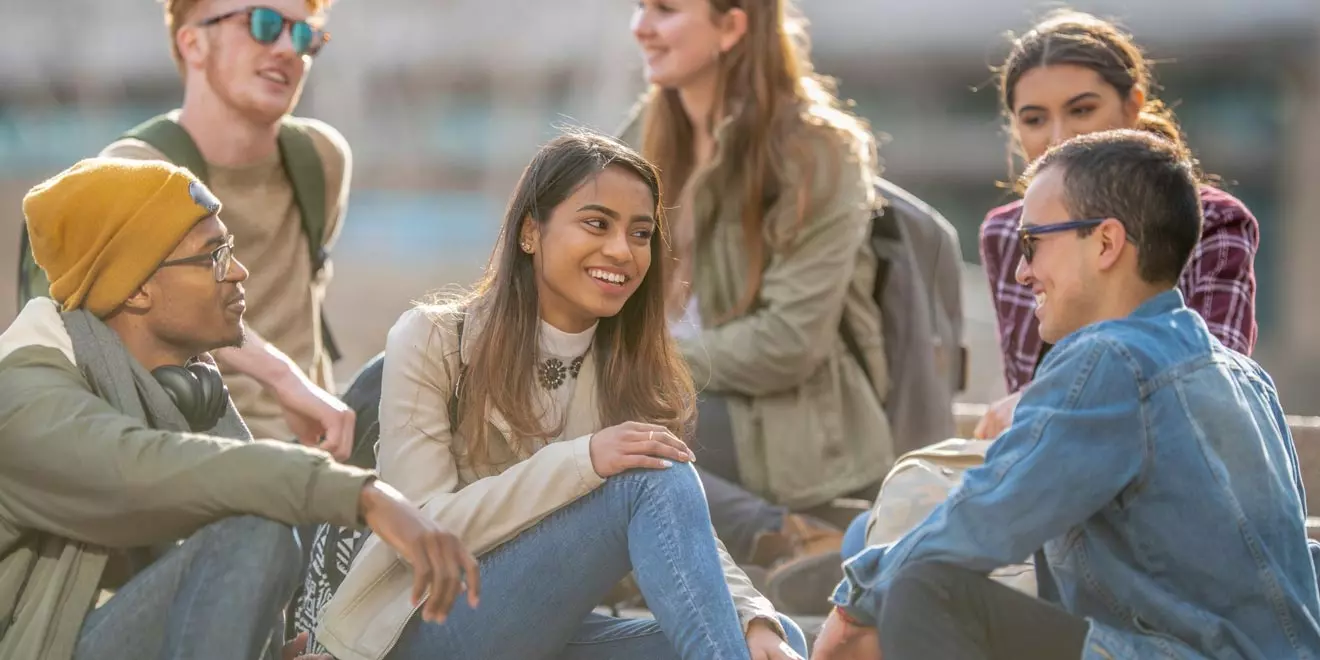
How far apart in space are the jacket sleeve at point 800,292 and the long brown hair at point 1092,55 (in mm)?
583

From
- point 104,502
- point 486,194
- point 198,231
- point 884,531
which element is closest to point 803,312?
point 884,531

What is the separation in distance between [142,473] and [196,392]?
1.17 ft

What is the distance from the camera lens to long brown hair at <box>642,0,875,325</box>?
5.29 meters

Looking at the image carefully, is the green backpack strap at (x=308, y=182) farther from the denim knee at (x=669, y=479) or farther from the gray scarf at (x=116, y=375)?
the denim knee at (x=669, y=479)

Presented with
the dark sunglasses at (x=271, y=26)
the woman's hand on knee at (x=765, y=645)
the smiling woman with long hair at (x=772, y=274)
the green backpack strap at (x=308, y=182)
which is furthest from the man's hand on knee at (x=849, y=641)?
the dark sunglasses at (x=271, y=26)

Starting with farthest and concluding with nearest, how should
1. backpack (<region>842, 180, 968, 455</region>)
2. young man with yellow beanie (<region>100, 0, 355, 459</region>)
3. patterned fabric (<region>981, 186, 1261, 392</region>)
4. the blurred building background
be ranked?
the blurred building background → backpack (<region>842, 180, 968, 455</region>) → young man with yellow beanie (<region>100, 0, 355, 459</region>) → patterned fabric (<region>981, 186, 1261, 392</region>)

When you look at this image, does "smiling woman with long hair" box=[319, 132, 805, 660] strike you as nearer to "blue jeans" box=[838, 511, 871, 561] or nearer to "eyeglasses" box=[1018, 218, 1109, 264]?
"blue jeans" box=[838, 511, 871, 561]

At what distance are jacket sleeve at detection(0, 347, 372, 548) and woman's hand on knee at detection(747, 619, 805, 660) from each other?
2.45ft

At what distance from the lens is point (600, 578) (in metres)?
3.59

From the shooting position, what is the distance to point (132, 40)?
42.8 metres

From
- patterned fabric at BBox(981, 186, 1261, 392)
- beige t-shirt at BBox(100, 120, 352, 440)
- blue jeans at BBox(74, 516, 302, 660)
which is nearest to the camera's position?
blue jeans at BBox(74, 516, 302, 660)

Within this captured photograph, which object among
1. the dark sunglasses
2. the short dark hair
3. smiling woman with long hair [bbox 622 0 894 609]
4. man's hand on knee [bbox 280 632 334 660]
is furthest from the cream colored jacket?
the dark sunglasses

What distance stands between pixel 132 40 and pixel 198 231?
40868 millimetres

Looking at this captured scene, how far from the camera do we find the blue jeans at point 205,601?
3312mm
